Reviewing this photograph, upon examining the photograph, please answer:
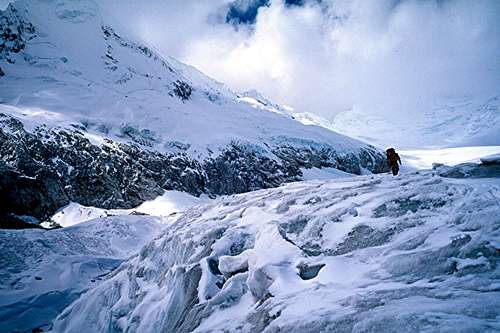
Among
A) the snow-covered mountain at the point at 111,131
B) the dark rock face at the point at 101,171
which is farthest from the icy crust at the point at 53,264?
the snow-covered mountain at the point at 111,131

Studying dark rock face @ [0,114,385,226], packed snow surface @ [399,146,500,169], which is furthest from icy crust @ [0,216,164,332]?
packed snow surface @ [399,146,500,169]

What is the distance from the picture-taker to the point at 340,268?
4891 millimetres

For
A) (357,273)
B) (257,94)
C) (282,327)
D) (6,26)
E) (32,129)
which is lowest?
(282,327)

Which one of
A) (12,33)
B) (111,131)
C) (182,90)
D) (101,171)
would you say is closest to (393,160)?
(101,171)

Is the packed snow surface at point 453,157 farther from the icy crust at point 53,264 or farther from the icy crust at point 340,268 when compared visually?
the icy crust at point 340,268

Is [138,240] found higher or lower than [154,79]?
lower

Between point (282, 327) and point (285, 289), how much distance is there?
2.61 feet

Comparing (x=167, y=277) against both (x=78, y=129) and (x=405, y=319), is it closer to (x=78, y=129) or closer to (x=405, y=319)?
(x=405, y=319)

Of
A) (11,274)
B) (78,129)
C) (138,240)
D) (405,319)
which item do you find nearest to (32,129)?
(78,129)

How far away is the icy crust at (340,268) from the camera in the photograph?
3.49 meters

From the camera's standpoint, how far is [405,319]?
321 cm

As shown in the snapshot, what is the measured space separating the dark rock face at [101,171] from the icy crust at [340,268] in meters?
19.8

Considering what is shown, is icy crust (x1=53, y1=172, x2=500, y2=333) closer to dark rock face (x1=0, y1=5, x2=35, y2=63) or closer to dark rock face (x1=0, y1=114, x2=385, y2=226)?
dark rock face (x1=0, y1=114, x2=385, y2=226)

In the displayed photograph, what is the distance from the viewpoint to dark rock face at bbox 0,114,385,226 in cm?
2614
